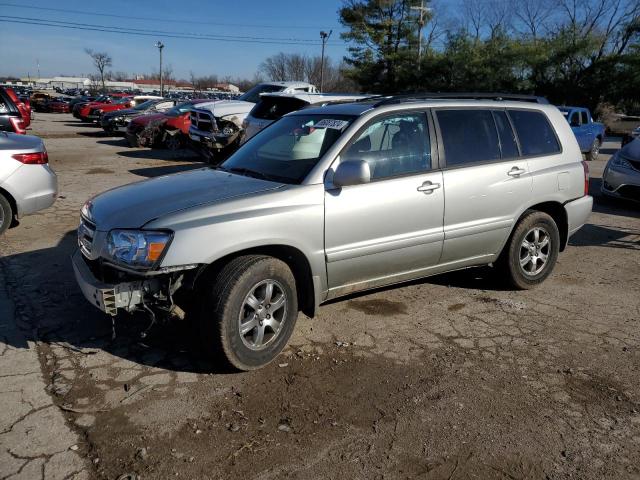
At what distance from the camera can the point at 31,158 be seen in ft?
20.8

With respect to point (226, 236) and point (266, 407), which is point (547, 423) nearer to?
point (266, 407)

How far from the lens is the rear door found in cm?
447

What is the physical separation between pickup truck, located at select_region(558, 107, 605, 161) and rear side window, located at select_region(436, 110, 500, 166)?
44.2 ft

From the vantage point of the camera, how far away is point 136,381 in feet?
11.3

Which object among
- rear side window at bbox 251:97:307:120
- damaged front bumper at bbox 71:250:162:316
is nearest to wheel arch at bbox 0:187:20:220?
damaged front bumper at bbox 71:250:162:316

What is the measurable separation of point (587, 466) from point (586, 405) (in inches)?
25.1

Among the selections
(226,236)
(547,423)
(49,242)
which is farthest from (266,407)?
(49,242)

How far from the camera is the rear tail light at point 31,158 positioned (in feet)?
20.5

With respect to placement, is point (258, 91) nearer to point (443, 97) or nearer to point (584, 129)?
point (584, 129)

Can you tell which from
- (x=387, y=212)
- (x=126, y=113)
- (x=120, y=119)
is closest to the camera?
(x=387, y=212)

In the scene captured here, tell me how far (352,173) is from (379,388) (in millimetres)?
1477

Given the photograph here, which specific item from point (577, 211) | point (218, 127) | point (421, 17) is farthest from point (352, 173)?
point (421, 17)

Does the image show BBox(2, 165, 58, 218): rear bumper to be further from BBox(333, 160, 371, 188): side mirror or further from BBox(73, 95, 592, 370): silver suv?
BBox(333, 160, 371, 188): side mirror

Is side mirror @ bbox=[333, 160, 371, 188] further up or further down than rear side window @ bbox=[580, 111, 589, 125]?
further down
